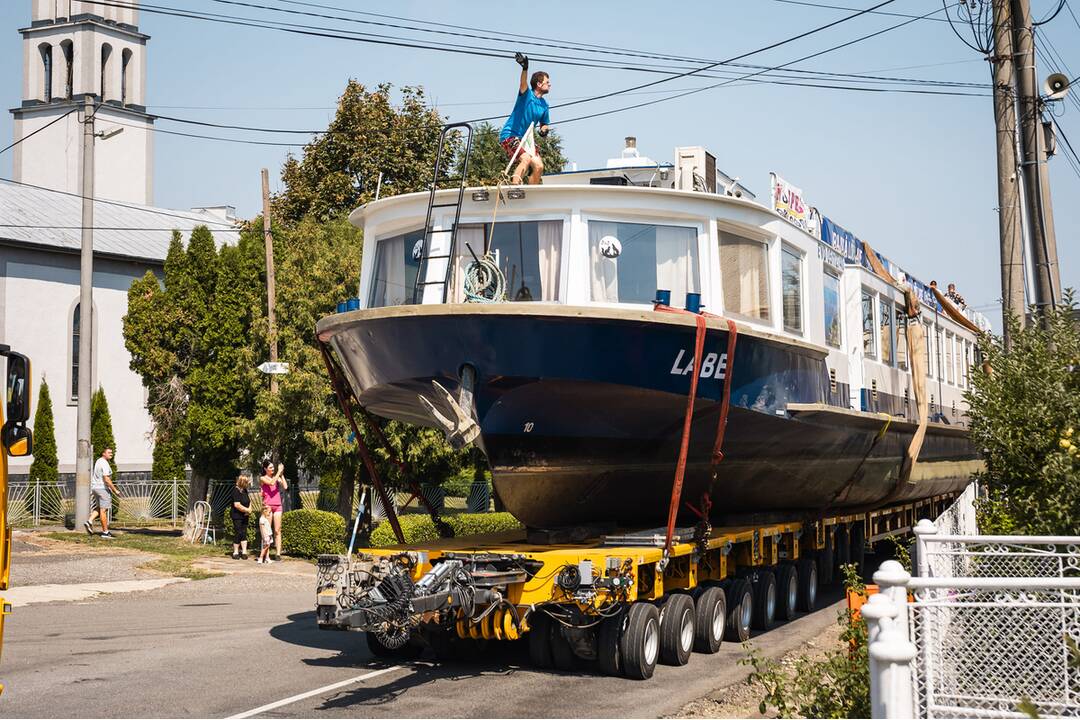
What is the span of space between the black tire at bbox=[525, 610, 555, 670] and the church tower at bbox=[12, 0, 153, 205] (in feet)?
152

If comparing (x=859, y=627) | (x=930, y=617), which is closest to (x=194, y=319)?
(x=859, y=627)

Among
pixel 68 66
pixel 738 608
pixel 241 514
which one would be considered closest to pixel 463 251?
pixel 738 608

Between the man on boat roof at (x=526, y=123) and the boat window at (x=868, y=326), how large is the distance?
19.1 feet

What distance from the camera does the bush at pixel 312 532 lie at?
20.6m

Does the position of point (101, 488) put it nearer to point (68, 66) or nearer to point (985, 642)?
point (985, 642)

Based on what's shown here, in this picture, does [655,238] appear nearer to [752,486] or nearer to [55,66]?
[752,486]

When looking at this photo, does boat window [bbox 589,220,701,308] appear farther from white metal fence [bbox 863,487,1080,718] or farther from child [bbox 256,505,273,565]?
child [bbox 256,505,273,565]

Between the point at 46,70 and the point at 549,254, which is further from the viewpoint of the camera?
the point at 46,70

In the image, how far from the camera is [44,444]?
105ft

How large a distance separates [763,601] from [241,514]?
10526 millimetres

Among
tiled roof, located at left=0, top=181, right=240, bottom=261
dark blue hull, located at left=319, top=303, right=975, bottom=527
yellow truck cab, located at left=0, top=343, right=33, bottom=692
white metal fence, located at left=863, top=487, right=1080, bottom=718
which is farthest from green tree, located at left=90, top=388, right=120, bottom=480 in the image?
white metal fence, located at left=863, top=487, right=1080, bottom=718

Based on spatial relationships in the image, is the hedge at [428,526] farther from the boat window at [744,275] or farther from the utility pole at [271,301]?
the boat window at [744,275]

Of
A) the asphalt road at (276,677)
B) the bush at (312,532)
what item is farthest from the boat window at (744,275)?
the bush at (312,532)

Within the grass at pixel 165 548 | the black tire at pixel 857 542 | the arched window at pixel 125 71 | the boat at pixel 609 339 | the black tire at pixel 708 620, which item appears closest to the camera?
the boat at pixel 609 339
